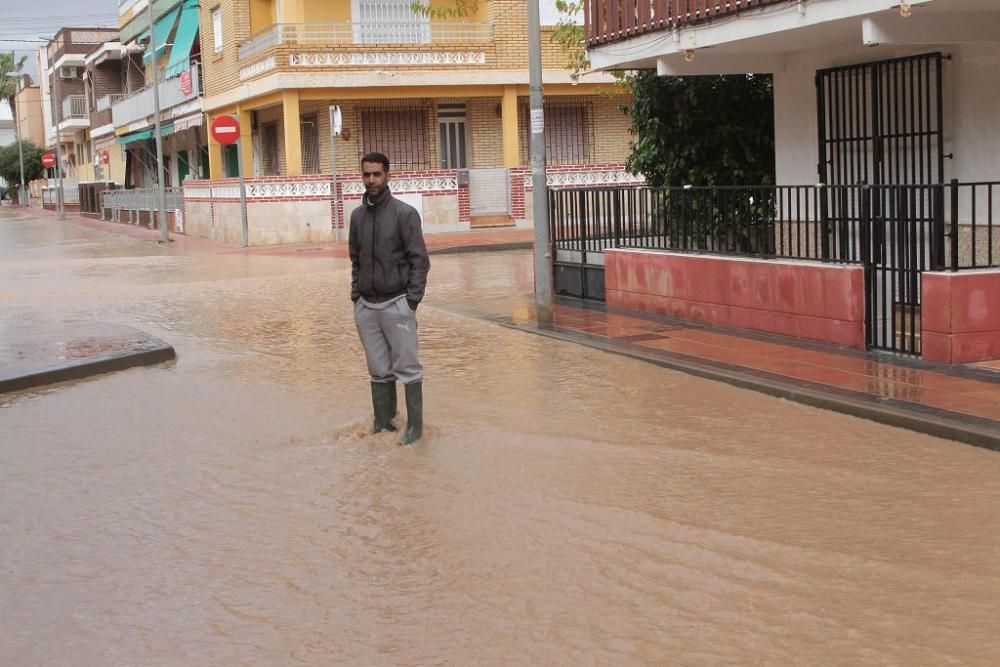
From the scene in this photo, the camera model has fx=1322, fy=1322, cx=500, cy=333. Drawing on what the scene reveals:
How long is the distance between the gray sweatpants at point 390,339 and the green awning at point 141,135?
130ft

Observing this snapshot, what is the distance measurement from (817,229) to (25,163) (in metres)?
95.4

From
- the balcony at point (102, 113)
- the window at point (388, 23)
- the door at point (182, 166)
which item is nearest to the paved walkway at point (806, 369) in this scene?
the window at point (388, 23)

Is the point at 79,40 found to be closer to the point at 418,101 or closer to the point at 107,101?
the point at 107,101

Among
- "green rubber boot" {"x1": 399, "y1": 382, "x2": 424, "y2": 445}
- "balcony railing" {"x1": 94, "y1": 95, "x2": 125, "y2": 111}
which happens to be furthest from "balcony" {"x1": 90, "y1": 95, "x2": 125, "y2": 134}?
"green rubber boot" {"x1": 399, "y1": 382, "x2": 424, "y2": 445}

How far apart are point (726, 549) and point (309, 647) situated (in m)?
1.99

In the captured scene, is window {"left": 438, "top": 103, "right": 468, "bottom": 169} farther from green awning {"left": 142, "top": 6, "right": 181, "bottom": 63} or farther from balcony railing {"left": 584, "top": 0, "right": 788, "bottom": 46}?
balcony railing {"left": 584, "top": 0, "right": 788, "bottom": 46}

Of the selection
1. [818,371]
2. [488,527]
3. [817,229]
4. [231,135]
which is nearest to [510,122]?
[231,135]

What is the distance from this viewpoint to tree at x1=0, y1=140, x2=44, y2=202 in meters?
97.8

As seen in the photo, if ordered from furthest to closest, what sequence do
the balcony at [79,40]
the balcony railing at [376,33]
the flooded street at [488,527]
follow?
the balcony at [79,40] → the balcony railing at [376,33] → the flooded street at [488,527]

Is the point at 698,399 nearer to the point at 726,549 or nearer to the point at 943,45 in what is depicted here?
the point at 726,549

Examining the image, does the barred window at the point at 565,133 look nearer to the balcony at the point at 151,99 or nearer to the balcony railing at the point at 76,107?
the balcony at the point at 151,99

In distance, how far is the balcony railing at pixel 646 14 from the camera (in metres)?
12.9

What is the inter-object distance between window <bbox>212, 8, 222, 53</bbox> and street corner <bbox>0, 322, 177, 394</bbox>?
26.1 m

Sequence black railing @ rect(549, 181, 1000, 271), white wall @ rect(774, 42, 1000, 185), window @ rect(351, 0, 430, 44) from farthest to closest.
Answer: window @ rect(351, 0, 430, 44)
white wall @ rect(774, 42, 1000, 185)
black railing @ rect(549, 181, 1000, 271)
